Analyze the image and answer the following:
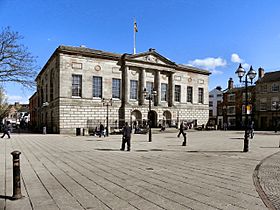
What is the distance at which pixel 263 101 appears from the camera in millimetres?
53688

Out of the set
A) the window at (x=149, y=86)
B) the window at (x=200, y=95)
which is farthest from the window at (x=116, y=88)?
the window at (x=200, y=95)

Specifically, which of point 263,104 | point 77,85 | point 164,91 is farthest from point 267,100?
point 77,85

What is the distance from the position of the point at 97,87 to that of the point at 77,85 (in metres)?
3.40

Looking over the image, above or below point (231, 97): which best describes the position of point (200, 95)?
below

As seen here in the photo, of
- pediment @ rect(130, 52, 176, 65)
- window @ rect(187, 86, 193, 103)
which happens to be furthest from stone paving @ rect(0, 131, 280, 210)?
window @ rect(187, 86, 193, 103)

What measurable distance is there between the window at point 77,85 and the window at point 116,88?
5892 mm

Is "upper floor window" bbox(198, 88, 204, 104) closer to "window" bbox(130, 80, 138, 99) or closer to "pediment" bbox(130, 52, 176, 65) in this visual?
"pediment" bbox(130, 52, 176, 65)

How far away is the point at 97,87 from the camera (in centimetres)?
3806

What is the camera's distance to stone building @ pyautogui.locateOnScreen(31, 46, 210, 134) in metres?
34.9

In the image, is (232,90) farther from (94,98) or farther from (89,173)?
(89,173)

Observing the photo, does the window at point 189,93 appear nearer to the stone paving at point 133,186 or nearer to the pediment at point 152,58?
the pediment at point 152,58

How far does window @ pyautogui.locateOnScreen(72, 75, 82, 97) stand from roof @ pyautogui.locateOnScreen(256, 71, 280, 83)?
42.3 m

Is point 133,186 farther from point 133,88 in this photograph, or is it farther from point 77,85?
point 133,88

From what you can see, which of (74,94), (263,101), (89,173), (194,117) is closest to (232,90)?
(263,101)
